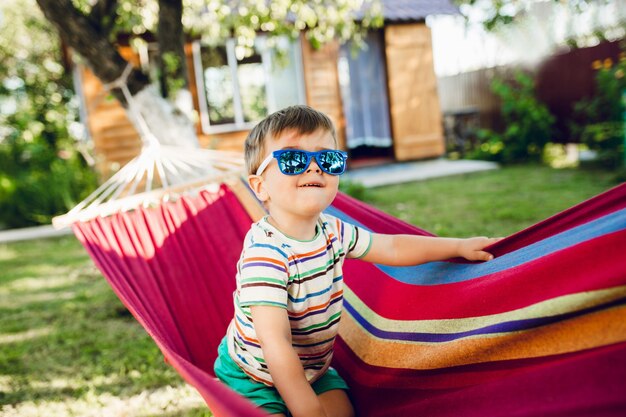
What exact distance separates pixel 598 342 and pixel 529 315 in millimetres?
156

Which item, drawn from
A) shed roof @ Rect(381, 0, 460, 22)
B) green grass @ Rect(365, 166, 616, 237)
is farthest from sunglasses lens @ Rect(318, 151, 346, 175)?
shed roof @ Rect(381, 0, 460, 22)

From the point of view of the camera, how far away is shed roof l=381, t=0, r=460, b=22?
27.6 ft

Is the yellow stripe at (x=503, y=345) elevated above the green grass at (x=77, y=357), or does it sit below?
above

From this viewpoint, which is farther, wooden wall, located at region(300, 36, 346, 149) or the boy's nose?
Result: wooden wall, located at region(300, 36, 346, 149)

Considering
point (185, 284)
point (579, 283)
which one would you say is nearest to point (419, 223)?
point (185, 284)

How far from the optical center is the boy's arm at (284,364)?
1.16 meters

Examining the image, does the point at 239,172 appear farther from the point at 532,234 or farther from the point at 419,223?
the point at 419,223

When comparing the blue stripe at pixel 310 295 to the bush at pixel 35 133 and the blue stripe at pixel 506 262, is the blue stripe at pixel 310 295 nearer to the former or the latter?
the blue stripe at pixel 506 262

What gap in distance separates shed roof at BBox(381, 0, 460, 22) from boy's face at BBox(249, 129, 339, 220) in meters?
7.45

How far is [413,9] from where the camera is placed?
8.68 m

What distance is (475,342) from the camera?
1234 mm

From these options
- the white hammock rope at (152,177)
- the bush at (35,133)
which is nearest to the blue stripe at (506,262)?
the white hammock rope at (152,177)

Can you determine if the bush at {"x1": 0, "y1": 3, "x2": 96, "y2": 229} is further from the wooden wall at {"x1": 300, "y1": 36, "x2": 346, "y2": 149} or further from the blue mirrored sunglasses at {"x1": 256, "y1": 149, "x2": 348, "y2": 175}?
the blue mirrored sunglasses at {"x1": 256, "y1": 149, "x2": 348, "y2": 175}

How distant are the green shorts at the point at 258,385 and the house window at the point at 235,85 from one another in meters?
6.51
